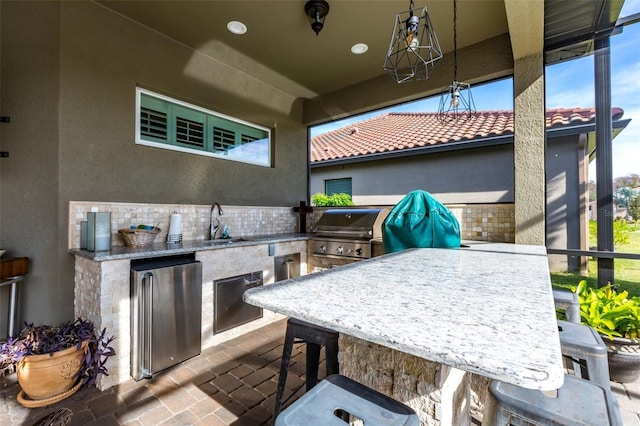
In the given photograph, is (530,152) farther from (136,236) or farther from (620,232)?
(136,236)

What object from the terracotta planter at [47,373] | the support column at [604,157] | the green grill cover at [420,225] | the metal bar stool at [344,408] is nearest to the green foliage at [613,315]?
the support column at [604,157]

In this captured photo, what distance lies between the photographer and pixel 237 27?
9.32ft

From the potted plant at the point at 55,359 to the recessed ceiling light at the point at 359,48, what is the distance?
3.50 metres

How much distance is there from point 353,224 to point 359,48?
201 cm

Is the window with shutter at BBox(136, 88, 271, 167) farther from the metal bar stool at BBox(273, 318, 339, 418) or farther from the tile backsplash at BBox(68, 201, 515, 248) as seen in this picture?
the metal bar stool at BBox(273, 318, 339, 418)

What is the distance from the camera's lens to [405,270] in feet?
4.02

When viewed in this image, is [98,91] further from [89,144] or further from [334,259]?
[334,259]

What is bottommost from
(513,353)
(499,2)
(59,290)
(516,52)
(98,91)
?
(59,290)

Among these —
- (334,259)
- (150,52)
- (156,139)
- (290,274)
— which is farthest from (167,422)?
(150,52)

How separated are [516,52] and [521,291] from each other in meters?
2.82

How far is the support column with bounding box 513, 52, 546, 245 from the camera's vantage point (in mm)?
2691

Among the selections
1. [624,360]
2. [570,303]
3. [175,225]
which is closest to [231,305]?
[175,225]

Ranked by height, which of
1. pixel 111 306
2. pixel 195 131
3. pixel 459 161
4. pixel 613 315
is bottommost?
pixel 613 315

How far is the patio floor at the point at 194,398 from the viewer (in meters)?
1.76
